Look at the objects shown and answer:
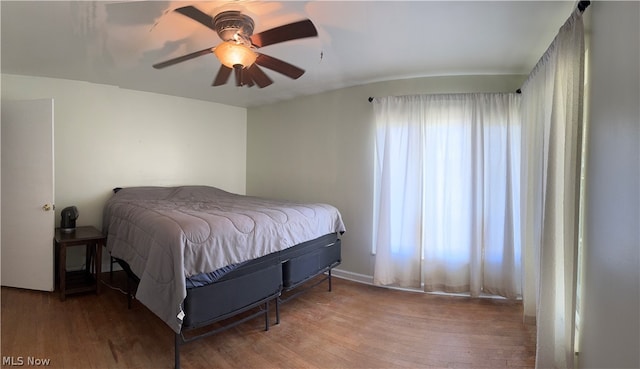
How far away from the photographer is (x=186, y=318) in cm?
165

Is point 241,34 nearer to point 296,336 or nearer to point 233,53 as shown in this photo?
point 233,53

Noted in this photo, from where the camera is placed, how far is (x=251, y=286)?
1.99m

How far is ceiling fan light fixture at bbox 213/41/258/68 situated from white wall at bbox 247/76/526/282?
1.84 m

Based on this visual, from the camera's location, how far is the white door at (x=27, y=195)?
2.69 metres

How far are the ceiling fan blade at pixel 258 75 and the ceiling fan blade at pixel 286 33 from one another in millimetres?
207

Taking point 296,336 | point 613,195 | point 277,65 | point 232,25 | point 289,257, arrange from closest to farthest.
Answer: point 613,195 → point 232,25 → point 277,65 → point 296,336 → point 289,257

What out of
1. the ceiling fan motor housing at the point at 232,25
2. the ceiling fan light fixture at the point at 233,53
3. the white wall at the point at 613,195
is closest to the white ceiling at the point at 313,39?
the ceiling fan motor housing at the point at 232,25

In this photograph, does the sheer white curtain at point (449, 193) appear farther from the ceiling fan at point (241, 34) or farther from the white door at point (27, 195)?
the white door at point (27, 195)

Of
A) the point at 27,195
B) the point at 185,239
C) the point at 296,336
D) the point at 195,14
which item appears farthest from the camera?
the point at 27,195

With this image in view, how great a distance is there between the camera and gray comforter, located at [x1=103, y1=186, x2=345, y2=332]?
5.44ft

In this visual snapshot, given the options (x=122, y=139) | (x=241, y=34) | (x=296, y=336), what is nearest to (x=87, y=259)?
(x=122, y=139)

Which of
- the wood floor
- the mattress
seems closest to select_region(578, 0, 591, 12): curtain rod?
the wood floor

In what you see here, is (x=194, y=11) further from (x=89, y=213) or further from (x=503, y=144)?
(x=89, y=213)

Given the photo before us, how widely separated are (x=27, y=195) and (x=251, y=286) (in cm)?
254
